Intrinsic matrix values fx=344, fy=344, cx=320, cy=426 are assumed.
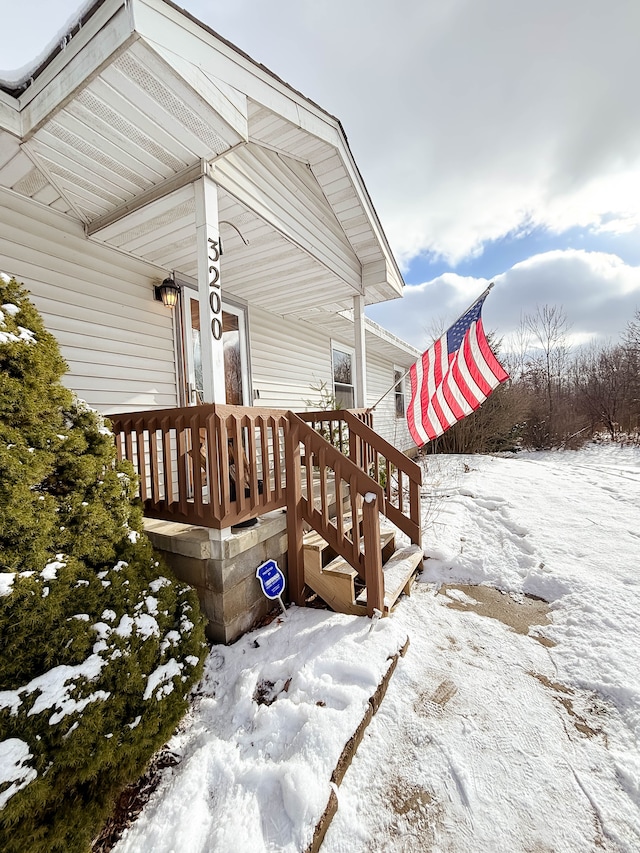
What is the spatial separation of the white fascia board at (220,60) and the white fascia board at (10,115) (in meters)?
1.09

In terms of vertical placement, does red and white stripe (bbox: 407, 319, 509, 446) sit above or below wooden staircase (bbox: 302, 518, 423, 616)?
above

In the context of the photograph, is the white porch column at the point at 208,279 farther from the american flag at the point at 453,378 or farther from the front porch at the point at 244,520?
the american flag at the point at 453,378

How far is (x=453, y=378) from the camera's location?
4.26m

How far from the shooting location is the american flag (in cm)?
405

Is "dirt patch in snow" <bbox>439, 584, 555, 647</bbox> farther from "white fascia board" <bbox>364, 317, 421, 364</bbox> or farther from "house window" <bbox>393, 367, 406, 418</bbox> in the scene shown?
"house window" <bbox>393, 367, 406, 418</bbox>

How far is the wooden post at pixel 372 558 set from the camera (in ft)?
7.82

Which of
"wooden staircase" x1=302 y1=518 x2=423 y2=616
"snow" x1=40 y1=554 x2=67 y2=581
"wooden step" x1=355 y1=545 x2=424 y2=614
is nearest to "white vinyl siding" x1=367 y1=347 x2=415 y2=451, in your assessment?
"wooden step" x1=355 y1=545 x2=424 y2=614

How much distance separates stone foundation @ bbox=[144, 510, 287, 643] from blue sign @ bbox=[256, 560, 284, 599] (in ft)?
0.33

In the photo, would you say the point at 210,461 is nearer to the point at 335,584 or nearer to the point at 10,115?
the point at 335,584

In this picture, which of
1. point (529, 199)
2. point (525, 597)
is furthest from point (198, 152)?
point (529, 199)

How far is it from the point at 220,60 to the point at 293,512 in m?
3.04

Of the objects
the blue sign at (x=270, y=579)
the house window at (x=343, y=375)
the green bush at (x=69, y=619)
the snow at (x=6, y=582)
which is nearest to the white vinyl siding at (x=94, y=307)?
the green bush at (x=69, y=619)

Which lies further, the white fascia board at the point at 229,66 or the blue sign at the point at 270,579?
the blue sign at the point at 270,579

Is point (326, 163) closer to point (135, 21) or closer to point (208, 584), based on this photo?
point (135, 21)
